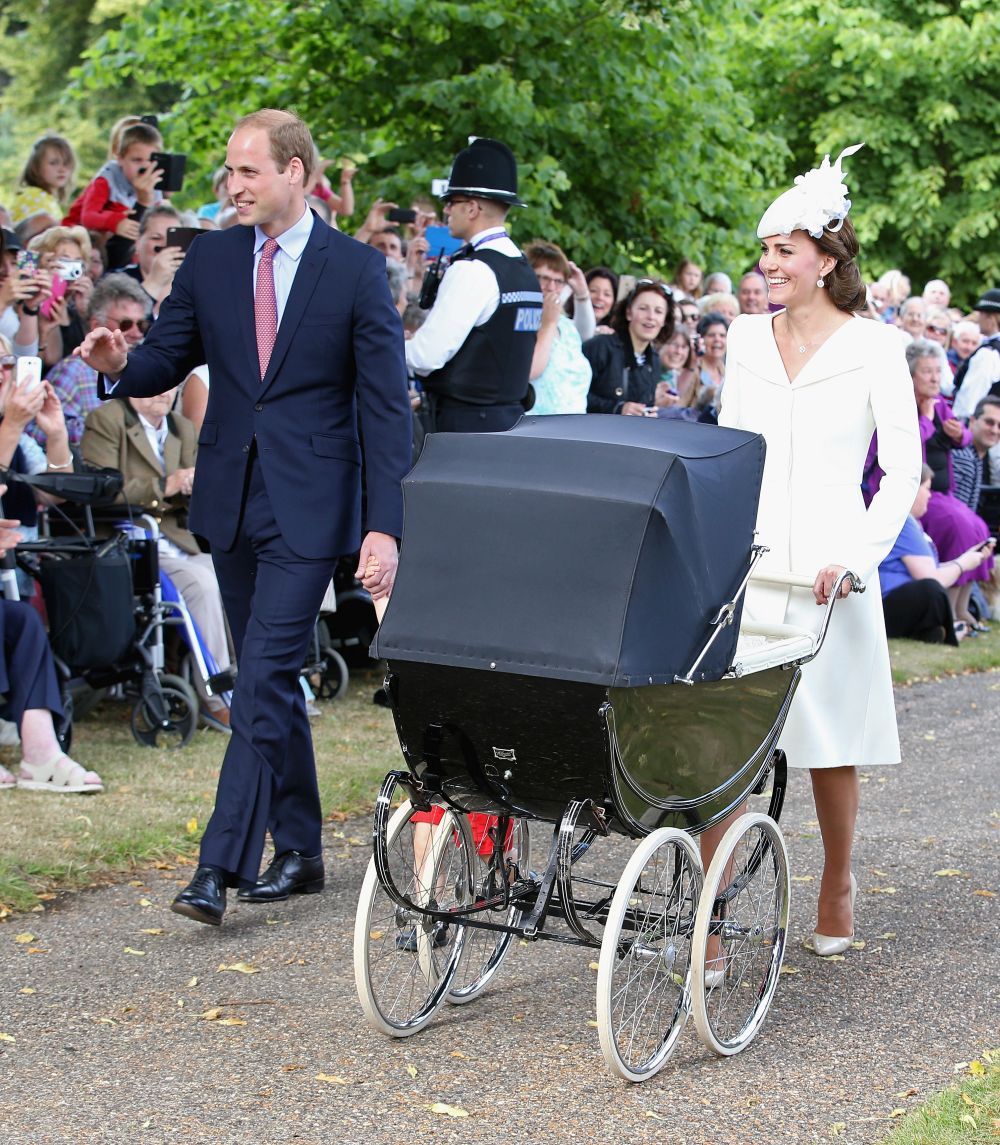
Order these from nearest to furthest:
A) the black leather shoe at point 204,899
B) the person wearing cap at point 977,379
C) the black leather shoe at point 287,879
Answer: the black leather shoe at point 204,899 < the black leather shoe at point 287,879 < the person wearing cap at point 977,379

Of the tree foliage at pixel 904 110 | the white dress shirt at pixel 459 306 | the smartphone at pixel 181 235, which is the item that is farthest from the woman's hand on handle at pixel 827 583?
the tree foliage at pixel 904 110

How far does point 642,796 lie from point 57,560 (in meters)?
4.18

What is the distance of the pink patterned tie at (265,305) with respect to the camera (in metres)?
5.64

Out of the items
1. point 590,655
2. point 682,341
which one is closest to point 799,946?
point 590,655

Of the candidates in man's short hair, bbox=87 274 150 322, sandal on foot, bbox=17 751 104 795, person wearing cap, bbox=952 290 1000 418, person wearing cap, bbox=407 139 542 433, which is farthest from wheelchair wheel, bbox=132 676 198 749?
person wearing cap, bbox=952 290 1000 418

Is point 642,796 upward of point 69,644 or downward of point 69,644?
upward

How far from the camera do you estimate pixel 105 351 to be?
558 centimetres

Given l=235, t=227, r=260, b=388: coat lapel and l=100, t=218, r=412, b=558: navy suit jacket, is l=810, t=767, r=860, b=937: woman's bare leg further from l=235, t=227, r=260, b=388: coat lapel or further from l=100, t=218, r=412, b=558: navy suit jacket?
l=235, t=227, r=260, b=388: coat lapel

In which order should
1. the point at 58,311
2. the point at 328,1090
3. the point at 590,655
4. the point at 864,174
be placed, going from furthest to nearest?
the point at 864,174, the point at 58,311, the point at 328,1090, the point at 590,655

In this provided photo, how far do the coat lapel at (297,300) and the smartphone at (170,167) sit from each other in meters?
6.00

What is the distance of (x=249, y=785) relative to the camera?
18.1 feet

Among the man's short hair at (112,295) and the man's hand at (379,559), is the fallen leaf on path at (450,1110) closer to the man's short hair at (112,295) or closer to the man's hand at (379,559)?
the man's hand at (379,559)

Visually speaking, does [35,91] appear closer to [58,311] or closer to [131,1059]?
[58,311]

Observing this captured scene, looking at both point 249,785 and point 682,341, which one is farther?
point 682,341
